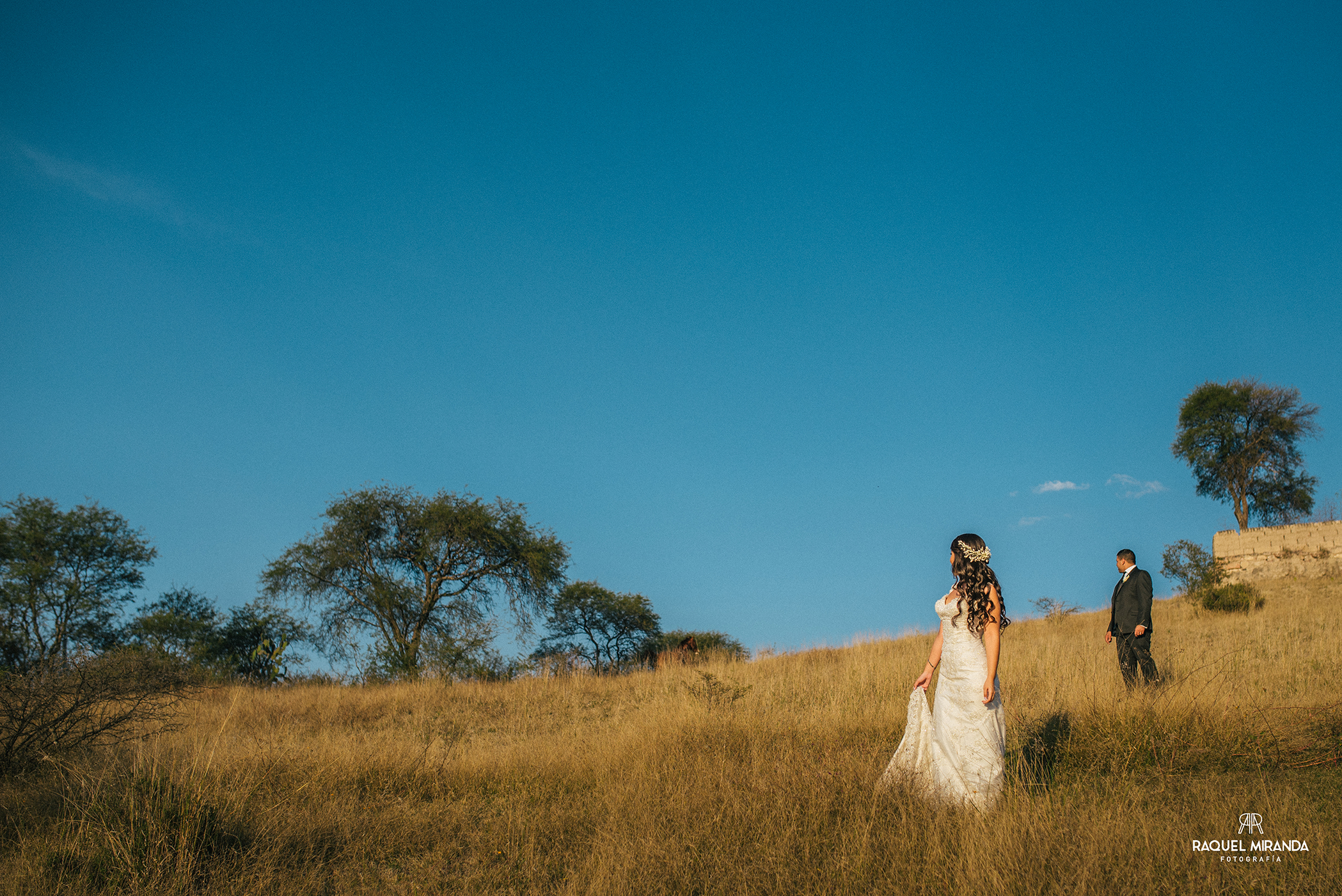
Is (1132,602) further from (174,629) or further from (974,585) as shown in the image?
(174,629)

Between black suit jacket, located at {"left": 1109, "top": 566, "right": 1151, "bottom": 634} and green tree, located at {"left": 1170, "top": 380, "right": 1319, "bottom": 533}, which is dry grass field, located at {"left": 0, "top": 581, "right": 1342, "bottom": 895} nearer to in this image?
black suit jacket, located at {"left": 1109, "top": 566, "right": 1151, "bottom": 634}

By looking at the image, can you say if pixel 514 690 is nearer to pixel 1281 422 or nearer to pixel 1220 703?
pixel 1220 703

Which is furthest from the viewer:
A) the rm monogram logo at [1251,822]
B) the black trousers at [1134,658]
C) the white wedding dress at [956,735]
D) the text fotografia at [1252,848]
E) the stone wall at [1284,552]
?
the stone wall at [1284,552]

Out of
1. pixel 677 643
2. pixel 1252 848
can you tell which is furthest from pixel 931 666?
pixel 677 643

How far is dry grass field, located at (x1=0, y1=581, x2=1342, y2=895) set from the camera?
426 cm

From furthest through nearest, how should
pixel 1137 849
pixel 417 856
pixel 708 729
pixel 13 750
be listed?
pixel 708 729
pixel 13 750
pixel 417 856
pixel 1137 849

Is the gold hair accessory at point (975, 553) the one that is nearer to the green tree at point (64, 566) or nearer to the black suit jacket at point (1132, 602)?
the black suit jacket at point (1132, 602)

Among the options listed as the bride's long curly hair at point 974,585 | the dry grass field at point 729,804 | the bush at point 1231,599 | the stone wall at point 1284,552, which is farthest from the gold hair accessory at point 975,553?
the stone wall at point 1284,552

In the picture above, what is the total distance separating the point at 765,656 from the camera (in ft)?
57.5

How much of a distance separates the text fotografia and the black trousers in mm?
4791

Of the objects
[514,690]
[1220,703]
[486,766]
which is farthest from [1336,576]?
[486,766]

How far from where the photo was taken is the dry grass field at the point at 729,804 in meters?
4.26

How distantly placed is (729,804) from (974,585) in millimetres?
2625

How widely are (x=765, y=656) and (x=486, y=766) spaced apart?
35.9 ft
